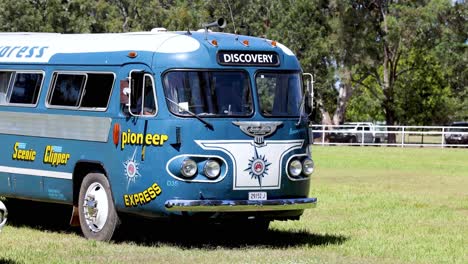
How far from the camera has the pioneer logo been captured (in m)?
13.6

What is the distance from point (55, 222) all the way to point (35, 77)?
2578mm

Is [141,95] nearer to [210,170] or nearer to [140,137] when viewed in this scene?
[140,137]

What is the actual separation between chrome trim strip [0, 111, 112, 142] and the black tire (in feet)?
1.88

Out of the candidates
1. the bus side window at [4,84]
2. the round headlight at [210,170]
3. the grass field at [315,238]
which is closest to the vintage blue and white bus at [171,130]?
the round headlight at [210,170]

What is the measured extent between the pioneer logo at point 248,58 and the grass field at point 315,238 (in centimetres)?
238

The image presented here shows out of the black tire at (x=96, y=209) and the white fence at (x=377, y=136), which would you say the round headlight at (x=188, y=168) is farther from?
the white fence at (x=377, y=136)

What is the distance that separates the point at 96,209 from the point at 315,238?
3.06 metres

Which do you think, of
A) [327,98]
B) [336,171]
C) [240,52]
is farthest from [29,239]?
[327,98]

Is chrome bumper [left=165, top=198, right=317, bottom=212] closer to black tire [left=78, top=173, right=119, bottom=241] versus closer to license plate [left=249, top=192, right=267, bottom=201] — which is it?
license plate [left=249, top=192, right=267, bottom=201]

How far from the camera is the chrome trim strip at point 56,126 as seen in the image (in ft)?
45.9

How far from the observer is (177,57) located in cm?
1336

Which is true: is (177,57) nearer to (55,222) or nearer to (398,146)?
(55,222)

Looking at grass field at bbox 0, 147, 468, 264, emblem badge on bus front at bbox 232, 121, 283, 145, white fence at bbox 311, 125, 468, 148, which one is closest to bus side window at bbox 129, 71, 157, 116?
emblem badge on bus front at bbox 232, 121, 283, 145

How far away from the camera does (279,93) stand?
14.1 meters
